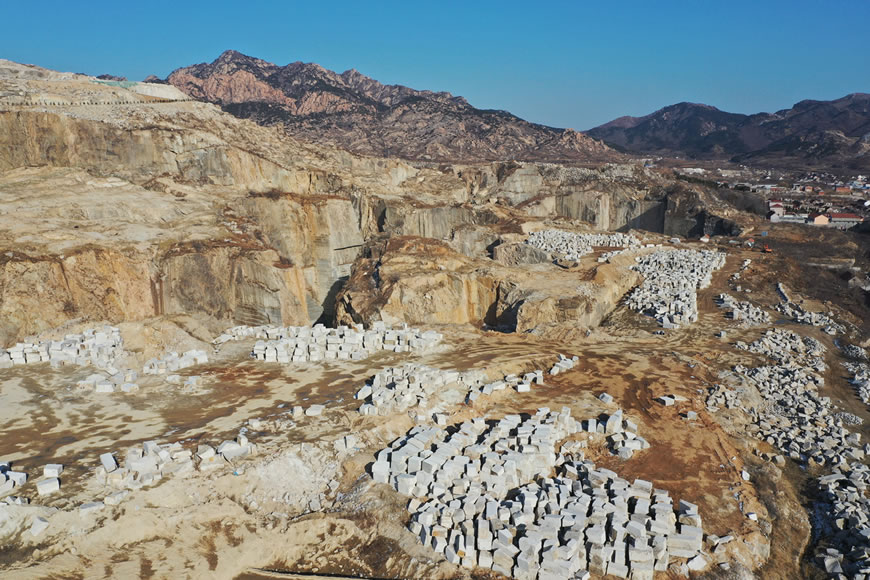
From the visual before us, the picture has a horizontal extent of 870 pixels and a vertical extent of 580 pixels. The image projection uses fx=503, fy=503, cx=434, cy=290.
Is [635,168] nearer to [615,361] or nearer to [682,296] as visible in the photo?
[682,296]

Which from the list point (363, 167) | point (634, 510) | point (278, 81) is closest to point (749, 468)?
point (634, 510)

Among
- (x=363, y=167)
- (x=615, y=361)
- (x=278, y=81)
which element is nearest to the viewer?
(x=615, y=361)

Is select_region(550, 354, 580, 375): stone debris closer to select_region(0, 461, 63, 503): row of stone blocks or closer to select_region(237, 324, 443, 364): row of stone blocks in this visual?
select_region(237, 324, 443, 364): row of stone blocks

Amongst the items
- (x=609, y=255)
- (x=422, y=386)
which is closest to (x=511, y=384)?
(x=422, y=386)

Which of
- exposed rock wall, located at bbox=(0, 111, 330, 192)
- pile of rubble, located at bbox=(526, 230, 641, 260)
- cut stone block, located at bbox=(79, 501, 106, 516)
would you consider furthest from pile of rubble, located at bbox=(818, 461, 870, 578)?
exposed rock wall, located at bbox=(0, 111, 330, 192)

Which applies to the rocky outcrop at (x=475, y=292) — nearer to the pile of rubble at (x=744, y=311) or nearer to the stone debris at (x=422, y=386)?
the pile of rubble at (x=744, y=311)

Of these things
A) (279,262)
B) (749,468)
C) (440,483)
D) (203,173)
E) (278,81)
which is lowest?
(749,468)

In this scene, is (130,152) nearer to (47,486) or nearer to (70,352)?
(70,352)
